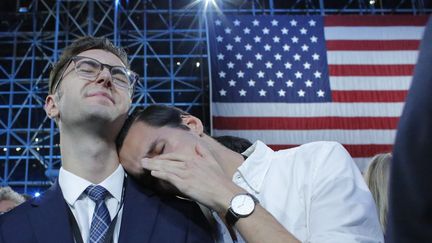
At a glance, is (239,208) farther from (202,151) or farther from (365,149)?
(365,149)

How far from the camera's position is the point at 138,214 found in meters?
1.32

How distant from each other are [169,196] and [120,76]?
45 cm

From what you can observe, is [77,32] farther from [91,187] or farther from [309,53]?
[91,187]

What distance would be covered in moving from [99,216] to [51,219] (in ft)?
0.42

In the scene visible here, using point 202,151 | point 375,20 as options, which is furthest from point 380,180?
point 375,20

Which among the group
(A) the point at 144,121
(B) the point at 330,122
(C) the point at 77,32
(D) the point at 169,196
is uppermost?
(C) the point at 77,32

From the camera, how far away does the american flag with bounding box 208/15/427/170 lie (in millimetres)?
6008

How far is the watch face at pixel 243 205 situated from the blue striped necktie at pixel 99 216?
0.37m

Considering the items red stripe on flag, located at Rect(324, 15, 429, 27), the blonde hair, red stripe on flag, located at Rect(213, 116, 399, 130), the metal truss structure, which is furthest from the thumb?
the metal truss structure

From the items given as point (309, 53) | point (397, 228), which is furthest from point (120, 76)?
point (309, 53)

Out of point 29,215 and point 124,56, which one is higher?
point 124,56

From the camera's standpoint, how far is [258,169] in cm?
141

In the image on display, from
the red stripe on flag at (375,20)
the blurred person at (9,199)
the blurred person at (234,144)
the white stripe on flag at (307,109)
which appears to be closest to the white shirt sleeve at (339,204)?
the blurred person at (234,144)

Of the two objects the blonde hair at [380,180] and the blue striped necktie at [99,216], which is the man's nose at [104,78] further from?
the blonde hair at [380,180]
